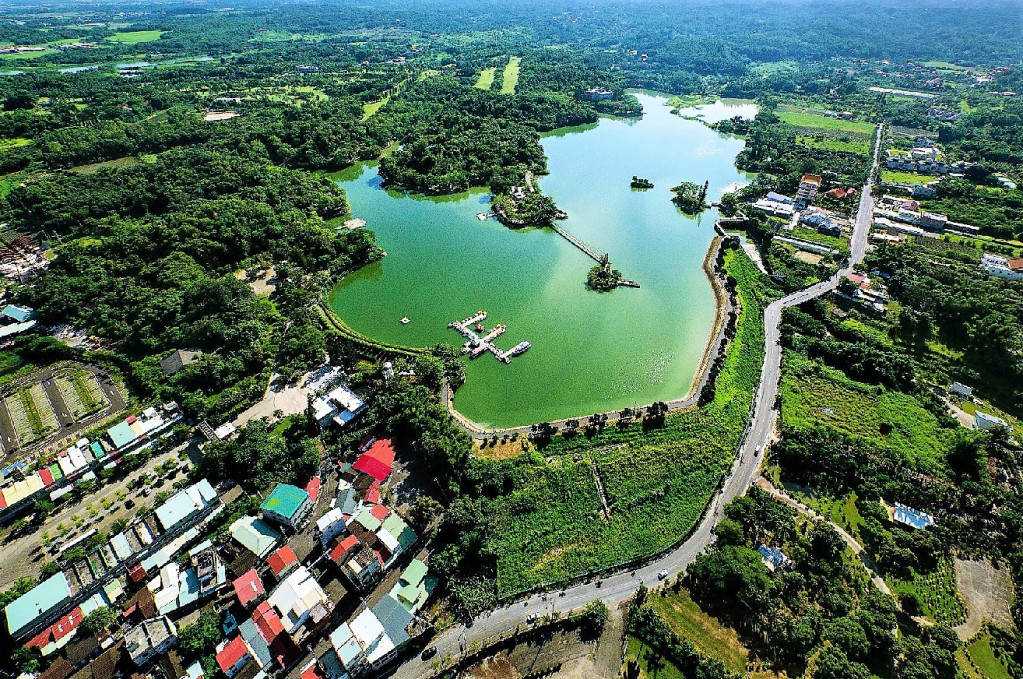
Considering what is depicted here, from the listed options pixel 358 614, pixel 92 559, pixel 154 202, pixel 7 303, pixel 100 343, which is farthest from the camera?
pixel 154 202

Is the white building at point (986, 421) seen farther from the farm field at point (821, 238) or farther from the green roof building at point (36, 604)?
the green roof building at point (36, 604)

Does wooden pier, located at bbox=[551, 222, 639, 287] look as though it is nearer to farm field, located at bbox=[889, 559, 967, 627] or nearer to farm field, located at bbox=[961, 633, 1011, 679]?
farm field, located at bbox=[889, 559, 967, 627]

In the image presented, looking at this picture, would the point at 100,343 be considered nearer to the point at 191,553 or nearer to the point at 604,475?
the point at 191,553

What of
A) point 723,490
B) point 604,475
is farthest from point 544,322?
point 723,490

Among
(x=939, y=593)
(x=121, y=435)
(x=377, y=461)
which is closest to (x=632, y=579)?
(x=939, y=593)

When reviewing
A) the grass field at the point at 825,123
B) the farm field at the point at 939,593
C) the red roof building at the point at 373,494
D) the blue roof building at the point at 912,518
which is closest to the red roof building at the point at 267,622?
the red roof building at the point at 373,494
